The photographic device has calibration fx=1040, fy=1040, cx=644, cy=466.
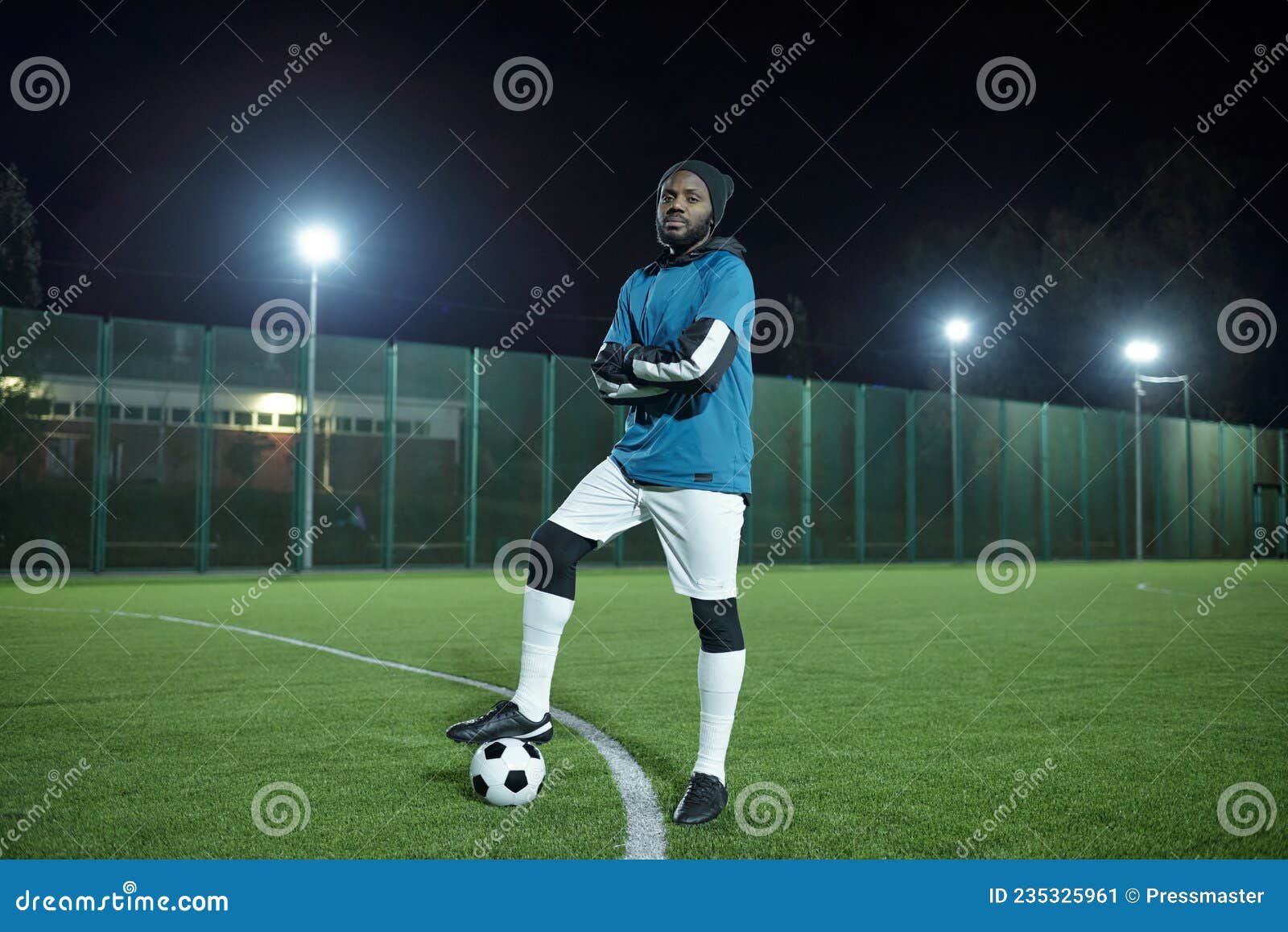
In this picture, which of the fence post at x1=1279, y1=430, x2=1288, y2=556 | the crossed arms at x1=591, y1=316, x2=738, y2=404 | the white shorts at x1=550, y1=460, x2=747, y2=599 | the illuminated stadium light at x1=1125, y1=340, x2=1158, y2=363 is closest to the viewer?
the crossed arms at x1=591, y1=316, x2=738, y2=404

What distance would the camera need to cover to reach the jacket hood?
395 centimetres

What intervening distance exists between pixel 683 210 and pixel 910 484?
23585 mm

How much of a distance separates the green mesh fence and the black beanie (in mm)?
16372

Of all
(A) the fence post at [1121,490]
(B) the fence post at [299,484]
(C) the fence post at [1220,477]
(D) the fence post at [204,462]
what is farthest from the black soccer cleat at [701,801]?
(C) the fence post at [1220,477]

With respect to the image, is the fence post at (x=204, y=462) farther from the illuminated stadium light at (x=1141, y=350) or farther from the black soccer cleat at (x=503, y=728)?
the illuminated stadium light at (x=1141, y=350)

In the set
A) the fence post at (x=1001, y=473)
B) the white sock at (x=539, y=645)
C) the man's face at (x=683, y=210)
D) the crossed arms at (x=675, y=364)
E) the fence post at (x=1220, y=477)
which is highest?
the fence post at (x=1220, y=477)

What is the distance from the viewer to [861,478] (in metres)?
25.7

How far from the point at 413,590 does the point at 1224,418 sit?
3624 cm

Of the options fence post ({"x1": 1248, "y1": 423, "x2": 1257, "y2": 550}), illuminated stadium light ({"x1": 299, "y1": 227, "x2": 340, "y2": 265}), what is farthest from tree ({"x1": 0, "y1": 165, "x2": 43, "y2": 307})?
fence post ({"x1": 1248, "y1": 423, "x2": 1257, "y2": 550})

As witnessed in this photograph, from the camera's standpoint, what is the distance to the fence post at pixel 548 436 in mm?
21406

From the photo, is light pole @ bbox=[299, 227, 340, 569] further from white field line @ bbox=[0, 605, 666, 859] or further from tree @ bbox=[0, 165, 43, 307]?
white field line @ bbox=[0, 605, 666, 859]

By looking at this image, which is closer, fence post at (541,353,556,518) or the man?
the man

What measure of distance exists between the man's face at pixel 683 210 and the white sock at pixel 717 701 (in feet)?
5.13

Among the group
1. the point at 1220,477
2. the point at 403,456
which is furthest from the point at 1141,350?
the point at 403,456
